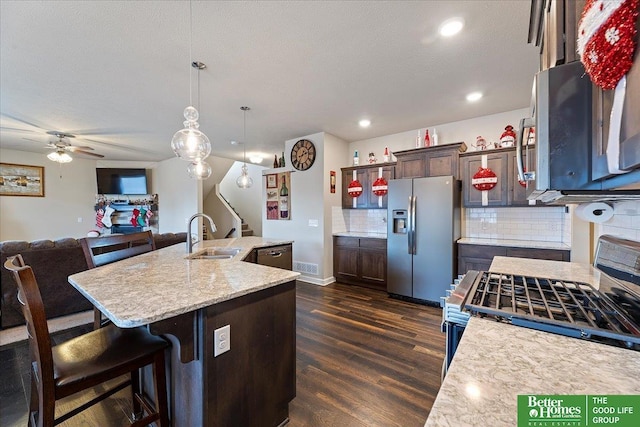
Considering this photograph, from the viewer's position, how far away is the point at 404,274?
3703 mm

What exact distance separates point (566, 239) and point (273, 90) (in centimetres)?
391

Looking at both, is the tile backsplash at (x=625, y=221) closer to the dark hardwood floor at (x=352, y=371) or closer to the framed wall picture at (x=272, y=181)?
the dark hardwood floor at (x=352, y=371)

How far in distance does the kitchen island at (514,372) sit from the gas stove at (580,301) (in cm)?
4

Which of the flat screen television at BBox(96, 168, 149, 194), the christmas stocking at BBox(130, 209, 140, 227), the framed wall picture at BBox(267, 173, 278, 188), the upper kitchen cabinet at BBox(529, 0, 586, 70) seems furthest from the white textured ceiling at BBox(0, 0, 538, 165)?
the christmas stocking at BBox(130, 209, 140, 227)

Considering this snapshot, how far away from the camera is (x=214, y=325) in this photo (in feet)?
3.86

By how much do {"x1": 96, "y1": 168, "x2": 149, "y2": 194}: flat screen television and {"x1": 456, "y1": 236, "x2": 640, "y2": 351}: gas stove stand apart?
8353 mm

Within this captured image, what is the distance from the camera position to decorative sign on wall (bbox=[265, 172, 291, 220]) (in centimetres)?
501

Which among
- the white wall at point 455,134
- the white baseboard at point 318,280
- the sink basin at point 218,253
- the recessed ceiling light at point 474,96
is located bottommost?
the white baseboard at point 318,280

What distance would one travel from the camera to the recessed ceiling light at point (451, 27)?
6.19 ft

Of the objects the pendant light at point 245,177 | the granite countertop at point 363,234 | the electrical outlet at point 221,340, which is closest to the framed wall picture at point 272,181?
the pendant light at point 245,177

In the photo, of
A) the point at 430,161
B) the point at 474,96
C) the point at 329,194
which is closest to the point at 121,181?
the point at 329,194

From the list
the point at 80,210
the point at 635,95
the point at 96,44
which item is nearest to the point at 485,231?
the point at 635,95

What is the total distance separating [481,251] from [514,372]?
3.11 meters

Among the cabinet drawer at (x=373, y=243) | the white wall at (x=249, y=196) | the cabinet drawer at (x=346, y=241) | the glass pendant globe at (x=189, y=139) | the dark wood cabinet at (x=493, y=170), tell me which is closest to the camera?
the glass pendant globe at (x=189, y=139)
